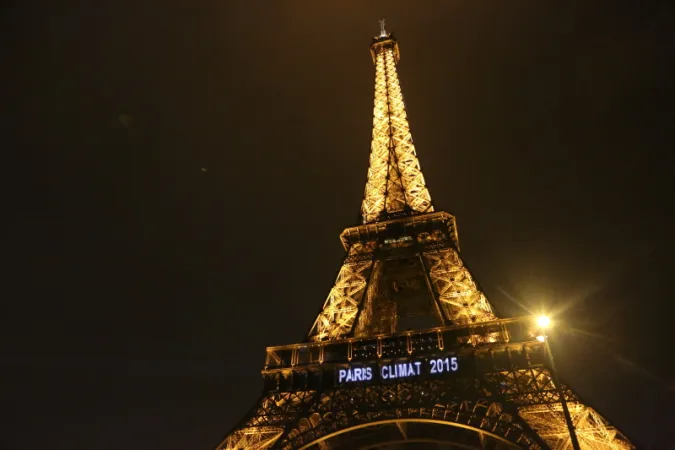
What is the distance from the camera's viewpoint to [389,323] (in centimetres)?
3003

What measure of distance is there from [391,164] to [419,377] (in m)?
17.7

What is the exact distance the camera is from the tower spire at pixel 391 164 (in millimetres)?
30875

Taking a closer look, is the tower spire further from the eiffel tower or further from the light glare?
the light glare

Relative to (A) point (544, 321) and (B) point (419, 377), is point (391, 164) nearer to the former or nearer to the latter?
(B) point (419, 377)

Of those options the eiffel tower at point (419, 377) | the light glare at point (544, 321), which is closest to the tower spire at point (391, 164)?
the eiffel tower at point (419, 377)

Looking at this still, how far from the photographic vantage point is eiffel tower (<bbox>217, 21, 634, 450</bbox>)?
676 inches

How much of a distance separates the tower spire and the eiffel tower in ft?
9.33

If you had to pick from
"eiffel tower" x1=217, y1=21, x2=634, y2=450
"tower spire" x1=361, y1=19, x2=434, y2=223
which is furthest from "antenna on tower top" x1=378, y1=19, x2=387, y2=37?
"eiffel tower" x1=217, y1=21, x2=634, y2=450

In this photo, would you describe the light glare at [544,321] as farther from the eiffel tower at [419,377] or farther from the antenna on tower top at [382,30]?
the antenna on tower top at [382,30]

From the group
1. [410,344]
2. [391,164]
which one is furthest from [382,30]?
[410,344]

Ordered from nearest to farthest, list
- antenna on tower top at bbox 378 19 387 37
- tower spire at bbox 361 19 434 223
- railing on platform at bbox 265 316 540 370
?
railing on platform at bbox 265 316 540 370 → tower spire at bbox 361 19 434 223 → antenna on tower top at bbox 378 19 387 37

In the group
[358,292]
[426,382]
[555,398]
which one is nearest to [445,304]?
[358,292]

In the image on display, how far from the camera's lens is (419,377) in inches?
754

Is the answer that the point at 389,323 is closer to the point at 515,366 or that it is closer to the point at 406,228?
the point at 406,228
